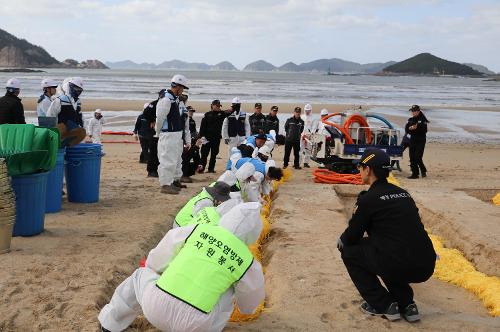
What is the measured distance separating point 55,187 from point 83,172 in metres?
0.80

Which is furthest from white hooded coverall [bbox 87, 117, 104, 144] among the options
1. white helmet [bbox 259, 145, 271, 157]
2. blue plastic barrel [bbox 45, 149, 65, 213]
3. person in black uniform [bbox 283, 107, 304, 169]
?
blue plastic barrel [bbox 45, 149, 65, 213]

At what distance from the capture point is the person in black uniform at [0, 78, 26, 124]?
9.14 m

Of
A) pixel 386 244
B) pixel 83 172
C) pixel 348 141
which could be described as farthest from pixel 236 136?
pixel 386 244

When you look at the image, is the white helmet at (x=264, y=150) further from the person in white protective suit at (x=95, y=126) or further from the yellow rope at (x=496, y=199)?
the person in white protective suit at (x=95, y=126)

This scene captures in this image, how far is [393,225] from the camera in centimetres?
464

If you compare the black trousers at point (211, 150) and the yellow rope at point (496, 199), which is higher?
the black trousers at point (211, 150)

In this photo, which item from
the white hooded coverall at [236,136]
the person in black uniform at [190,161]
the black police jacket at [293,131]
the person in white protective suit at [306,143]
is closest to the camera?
the person in black uniform at [190,161]

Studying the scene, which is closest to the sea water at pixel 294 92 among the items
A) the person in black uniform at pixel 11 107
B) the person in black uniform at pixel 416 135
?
the person in black uniform at pixel 416 135

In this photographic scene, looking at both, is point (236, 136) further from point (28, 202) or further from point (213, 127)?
point (28, 202)

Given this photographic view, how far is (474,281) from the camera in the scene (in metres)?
6.07

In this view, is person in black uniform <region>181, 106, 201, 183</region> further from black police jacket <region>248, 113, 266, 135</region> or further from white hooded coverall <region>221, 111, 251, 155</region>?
black police jacket <region>248, 113, 266, 135</region>

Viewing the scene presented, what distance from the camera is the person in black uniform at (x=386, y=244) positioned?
463cm

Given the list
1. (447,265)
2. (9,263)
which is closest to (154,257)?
(9,263)

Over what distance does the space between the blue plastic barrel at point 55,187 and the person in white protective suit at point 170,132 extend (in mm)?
1956
